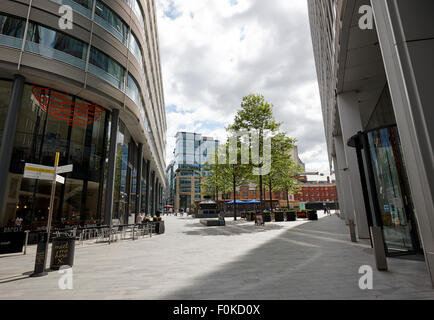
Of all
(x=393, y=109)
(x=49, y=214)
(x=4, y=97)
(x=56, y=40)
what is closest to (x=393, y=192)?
(x=393, y=109)

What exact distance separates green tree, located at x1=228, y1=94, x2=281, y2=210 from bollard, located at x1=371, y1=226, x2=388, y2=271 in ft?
57.9

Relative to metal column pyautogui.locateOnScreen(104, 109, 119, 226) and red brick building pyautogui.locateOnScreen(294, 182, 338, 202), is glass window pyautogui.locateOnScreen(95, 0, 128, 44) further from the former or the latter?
red brick building pyautogui.locateOnScreen(294, 182, 338, 202)

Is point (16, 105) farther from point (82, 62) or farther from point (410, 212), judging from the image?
point (410, 212)

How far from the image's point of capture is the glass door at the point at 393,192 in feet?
24.6

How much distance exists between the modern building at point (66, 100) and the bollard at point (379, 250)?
15.8 metres

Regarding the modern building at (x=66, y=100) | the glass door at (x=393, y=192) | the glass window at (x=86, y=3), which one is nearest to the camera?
the glass door at (x=393, y=192)

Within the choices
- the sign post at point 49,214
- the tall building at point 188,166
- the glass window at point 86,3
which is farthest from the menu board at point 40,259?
the tall building at point 188,166

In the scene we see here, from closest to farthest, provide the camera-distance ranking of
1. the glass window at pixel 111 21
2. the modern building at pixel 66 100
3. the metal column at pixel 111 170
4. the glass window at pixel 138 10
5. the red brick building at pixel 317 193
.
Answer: the modern building at pixel 66 100 < the metal column at pixel 111 170 < the glass window at pixel 111 21 < the glass window at pixel 138 10 < the red brick building at pixel 317 193

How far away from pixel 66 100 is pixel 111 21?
23.4 ft

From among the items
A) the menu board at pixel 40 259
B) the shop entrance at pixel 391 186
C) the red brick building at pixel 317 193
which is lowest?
the menu board at pixel 40 259

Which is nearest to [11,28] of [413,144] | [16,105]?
[16,105]

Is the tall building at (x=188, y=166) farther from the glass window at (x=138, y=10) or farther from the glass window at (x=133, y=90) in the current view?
the glass window at (x=138, y=10)

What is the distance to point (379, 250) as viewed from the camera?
5.48 m

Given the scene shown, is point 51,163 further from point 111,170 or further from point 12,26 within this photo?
point 12,26
